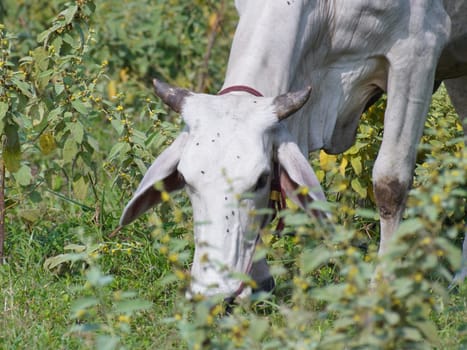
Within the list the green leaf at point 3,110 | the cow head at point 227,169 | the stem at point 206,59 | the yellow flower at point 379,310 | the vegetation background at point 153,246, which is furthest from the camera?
the stem at point 206,59

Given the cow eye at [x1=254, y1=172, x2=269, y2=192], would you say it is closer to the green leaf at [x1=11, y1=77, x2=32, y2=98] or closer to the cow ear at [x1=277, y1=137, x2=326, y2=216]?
the cow ear at [x1=277, y1=137, x2=326, y2=216]

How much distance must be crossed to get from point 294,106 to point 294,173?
0.76 ft

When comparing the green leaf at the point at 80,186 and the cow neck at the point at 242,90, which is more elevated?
the cow neck at the point at 242,90

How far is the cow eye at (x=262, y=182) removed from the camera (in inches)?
147

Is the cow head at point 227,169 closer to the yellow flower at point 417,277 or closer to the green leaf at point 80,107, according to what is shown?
the green leaf at point 80,107

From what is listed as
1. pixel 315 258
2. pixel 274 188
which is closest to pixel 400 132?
pixel 274 188

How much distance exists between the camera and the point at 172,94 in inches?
159

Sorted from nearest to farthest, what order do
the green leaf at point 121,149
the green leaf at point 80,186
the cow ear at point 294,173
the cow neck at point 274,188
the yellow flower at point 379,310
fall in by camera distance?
the yellow flower at point 379,310, the cow ear at point 294,173, the cow neck at point 274,188, the green leaf at point 121,149, the green leaf at point 80,186

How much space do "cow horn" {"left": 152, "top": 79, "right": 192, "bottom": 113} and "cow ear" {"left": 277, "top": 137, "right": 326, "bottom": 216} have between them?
39cm

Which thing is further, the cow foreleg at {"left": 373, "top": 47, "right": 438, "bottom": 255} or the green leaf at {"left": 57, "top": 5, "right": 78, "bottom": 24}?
the green leaf at {"left": 57, "top": 5, "right": 78, "bottom": 24}

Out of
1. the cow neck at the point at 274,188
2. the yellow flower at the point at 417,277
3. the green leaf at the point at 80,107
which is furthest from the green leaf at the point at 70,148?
the yellow flower at the point at 417,277

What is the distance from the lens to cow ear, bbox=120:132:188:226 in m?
3.87

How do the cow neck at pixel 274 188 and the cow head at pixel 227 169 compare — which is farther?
the cow neck at pixel 274 188

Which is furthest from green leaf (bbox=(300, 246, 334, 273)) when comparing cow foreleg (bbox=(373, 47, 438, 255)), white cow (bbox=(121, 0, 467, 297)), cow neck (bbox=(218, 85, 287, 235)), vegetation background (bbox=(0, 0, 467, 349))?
cow foreleg (bbox=(373, 47, 438, 255))
